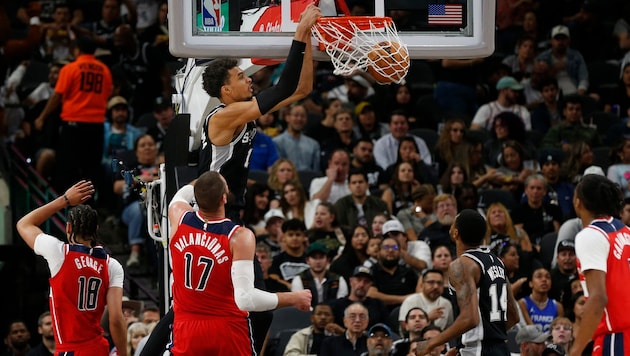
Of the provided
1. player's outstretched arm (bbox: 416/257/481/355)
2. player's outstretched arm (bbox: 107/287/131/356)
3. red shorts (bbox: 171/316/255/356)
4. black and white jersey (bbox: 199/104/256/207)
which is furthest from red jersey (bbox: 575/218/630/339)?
player's outstretched arm (bbox: 107/287/131/356)

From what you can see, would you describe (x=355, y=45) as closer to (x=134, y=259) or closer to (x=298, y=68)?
(x=298, y=68)

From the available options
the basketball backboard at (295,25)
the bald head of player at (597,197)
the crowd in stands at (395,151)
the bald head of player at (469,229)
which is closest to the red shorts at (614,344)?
the bald head of player at (597,197)

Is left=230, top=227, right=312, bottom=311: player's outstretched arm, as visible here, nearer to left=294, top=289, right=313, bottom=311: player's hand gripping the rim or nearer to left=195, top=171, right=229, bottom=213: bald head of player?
left=294, top=289, right=313, bottom=311: player's hand gripping the rim

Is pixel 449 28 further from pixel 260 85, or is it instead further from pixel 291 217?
pixel 260 85

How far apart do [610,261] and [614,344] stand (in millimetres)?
509

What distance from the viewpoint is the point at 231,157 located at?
8.81 metres

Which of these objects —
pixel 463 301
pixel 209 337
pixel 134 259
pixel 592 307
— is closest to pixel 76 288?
pixel 209 337

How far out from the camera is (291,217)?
46.9 ft

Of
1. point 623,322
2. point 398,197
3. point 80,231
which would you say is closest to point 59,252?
point 80,231

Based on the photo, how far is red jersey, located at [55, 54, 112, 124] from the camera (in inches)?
599

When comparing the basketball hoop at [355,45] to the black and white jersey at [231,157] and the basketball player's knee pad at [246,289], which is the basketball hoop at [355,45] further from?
the basketball player's knee pad at [246,289]

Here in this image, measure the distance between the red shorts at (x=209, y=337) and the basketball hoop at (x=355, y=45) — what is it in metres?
1.78

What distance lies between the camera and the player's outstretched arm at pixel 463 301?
27.9ft

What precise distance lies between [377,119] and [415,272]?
366cm
